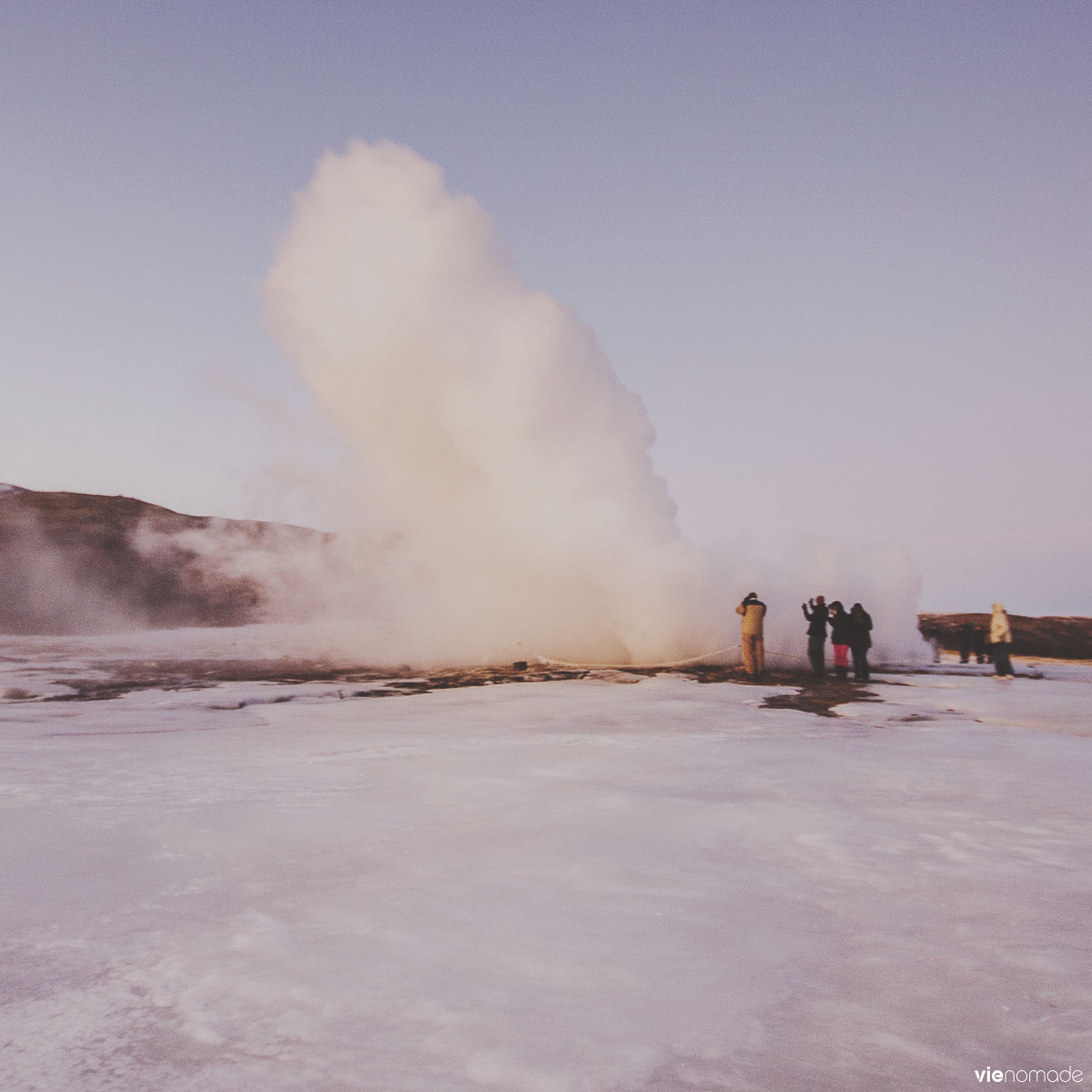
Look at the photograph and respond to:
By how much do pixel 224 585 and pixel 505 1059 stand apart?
64667 millimetres

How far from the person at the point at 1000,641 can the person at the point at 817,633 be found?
135 inches

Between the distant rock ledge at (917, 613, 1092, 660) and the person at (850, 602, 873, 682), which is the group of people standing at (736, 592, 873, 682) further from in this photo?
the distant rock ledge at (917, 613, 1092, 660)

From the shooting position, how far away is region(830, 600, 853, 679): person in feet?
53.7

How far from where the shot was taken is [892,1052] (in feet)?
7.01

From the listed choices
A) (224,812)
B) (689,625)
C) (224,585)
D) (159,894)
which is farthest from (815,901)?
(224,585)

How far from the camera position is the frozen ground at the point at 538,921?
209cm

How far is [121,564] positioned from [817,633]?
5834cm

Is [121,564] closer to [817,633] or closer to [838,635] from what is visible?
[817,633]

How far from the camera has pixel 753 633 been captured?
1620 cm

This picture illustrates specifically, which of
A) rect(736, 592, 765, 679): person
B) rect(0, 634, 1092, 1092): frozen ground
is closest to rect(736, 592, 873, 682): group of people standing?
rect(736, 592, 765, 679): person

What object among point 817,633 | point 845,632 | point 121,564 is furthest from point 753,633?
point 121,564

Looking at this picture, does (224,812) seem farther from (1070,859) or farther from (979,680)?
(979,680)

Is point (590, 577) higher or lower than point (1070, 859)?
higher

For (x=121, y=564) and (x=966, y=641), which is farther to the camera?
(x=121, y=564)
